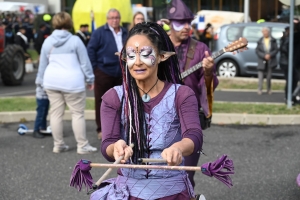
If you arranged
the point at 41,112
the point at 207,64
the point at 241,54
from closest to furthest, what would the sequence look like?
the point at 207,64 < the point at 41,112 < the point at 241,54

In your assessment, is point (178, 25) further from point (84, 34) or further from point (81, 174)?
point (84, 34)

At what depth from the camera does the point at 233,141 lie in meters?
9.21

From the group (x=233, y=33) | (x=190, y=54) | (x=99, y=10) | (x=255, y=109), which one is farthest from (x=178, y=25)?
(x=99, y=10)

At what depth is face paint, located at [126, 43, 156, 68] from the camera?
132 inches

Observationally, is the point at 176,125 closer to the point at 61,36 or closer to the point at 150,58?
the point at 150,58

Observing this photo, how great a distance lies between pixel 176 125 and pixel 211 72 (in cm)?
207

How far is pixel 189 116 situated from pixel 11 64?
15033 millimetres

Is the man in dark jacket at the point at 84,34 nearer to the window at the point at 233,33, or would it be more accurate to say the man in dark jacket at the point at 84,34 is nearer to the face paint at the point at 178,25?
the window at the point at 233,33

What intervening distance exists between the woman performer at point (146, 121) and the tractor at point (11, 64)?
14.7 m

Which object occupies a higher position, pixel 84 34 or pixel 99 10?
pixel 99 10

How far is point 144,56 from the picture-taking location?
3.37 meters

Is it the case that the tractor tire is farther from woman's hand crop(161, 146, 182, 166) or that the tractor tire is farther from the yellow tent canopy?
woman's hand crop(161, 146, 182, 166)

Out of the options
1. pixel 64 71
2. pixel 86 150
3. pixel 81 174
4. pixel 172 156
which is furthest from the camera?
pixel 86 150

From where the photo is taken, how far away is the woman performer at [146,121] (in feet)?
10.9
